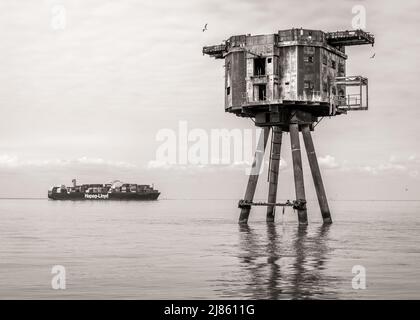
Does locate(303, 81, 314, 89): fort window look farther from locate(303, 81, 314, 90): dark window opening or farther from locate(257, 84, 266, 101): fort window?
locate(257, 84, 266, 101): fort window

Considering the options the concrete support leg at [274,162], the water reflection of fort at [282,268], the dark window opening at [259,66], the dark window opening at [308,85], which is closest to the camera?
the water reflection of fort at [282,268]

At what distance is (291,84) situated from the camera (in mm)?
53312

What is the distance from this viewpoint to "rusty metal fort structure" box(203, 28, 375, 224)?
53.4 m

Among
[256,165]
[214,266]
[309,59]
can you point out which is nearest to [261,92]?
[309,59]

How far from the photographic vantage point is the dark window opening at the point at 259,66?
54.6m

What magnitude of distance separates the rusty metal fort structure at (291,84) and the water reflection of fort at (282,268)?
7.29 m

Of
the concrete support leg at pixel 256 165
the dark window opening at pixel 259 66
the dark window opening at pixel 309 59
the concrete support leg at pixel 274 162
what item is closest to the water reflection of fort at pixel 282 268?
the concrete support leg at pixel 256 165

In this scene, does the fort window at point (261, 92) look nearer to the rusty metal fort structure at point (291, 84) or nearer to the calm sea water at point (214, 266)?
the rusty metal fort structure at point (291, 84)

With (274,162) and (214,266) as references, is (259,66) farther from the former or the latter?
(214,266)

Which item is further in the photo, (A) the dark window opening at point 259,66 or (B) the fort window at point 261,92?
(A) the dark window opening at point 259,66

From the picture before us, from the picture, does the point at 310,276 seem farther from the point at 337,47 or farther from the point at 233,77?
the point at 337,47

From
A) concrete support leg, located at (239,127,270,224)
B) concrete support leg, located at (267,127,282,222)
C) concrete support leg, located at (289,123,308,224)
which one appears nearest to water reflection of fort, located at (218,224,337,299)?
concrete support leg, located at (289,123,308,224)
